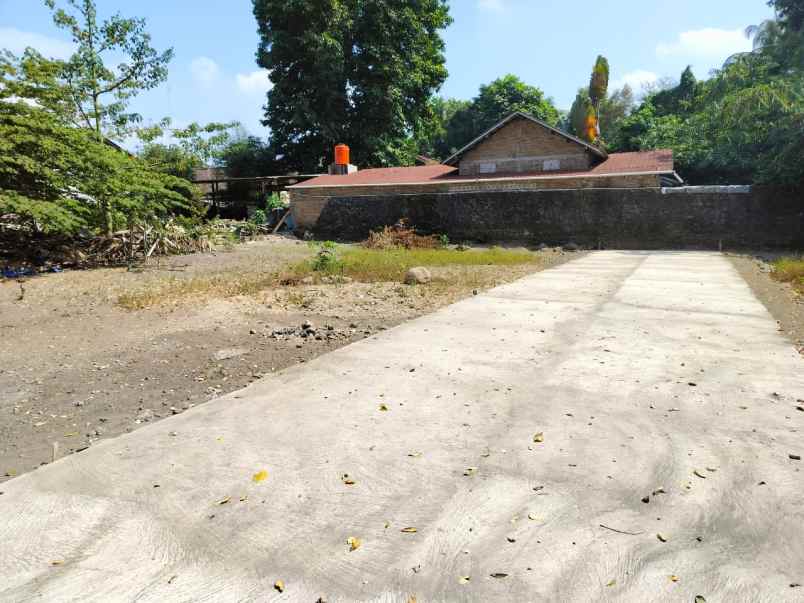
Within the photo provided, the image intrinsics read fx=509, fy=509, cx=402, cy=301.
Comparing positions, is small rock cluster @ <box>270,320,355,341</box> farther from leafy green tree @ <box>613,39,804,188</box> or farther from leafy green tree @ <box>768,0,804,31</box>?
leafy green tree @ <box>768,0,804,31</box>

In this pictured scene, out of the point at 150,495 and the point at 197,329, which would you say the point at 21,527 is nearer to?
the point at 150,495

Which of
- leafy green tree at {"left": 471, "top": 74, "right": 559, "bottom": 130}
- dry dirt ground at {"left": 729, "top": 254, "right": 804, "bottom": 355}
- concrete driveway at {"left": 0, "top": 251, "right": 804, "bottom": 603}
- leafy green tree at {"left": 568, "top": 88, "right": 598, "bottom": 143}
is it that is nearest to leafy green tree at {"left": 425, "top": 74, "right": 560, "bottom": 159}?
leafy green tree at {"left": 471, "top": 74, "right": 559, "bottom": 130}

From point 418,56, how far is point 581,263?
22.0 metres

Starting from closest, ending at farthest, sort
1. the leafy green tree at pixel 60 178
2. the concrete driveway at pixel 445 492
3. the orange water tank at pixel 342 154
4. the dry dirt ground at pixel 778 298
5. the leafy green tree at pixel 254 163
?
the concrete driveway at pixel 445 492
the dry dirt ground at pixel 778 298
the leafy green tree at pixel 60 178
the orange water tank at pixel 342 154
the leafy green tree at pixel 254 163

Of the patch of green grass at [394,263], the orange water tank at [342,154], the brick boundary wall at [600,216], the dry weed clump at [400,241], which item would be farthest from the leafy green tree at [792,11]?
the patch of green grass at [394,263]

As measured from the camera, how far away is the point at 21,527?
206 centimetres

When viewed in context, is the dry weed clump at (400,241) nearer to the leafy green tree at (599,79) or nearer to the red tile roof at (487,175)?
the red tile roof at (487,175)

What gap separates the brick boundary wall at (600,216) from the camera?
15250 mm

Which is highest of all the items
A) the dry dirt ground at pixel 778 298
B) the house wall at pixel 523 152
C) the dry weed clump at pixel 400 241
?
the house wall at pixel 523 152

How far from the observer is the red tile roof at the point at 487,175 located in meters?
19.5

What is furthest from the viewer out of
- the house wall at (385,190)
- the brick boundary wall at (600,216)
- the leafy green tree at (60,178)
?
the house wall at (385,190)

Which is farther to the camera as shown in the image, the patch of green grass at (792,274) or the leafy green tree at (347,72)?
the leafy green tree at (347,72)

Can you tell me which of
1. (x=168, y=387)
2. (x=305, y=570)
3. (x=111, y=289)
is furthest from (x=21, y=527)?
(x=111, y=289)

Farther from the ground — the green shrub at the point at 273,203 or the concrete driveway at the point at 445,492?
the green shrub at the point at 273,203
